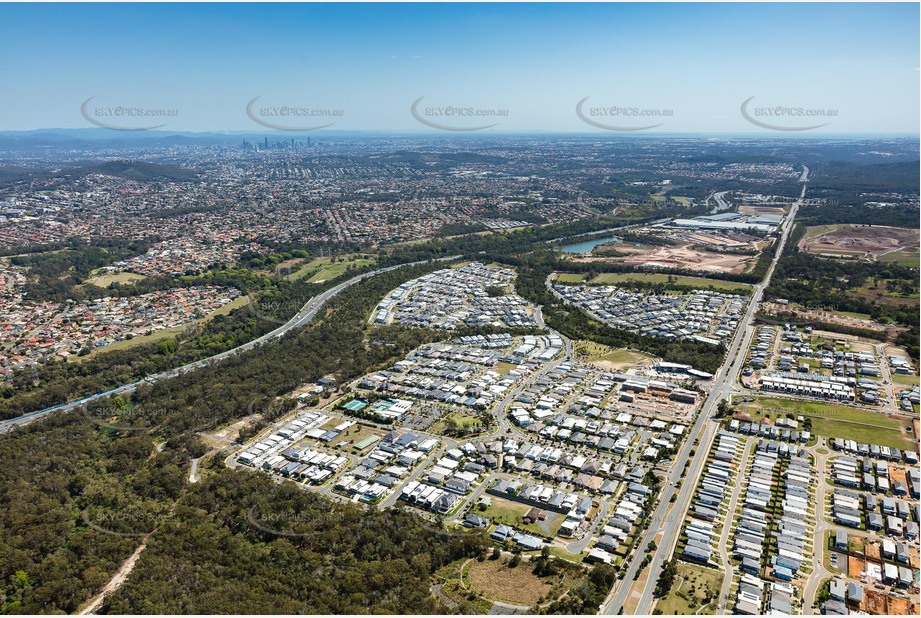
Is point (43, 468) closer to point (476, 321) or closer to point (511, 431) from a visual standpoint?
point (511, 431)

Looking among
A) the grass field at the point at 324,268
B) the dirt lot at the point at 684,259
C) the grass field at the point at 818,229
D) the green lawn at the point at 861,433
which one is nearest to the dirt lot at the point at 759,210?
the grass field at the point at 818,229

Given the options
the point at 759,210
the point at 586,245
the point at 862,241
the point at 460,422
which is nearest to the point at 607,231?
the point at 586,245

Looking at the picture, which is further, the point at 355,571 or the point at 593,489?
the point at 593,489

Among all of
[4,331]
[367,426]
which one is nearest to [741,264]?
[367,426]

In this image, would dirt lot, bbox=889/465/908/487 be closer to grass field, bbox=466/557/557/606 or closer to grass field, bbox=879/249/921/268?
grass field, bbox=466/557/557/606

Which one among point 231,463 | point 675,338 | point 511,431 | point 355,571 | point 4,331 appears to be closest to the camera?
point 355,571

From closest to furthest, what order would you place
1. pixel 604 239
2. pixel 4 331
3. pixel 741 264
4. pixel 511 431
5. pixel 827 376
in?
1. pixel 511 431
2. pixel 827 376
3. pixel 4 331
4. pixel 741 264
5. pixel 604 239

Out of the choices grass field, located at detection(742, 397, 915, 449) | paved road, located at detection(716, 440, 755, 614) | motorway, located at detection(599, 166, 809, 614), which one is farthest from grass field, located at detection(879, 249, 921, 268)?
paved road, located at detection(716, 440, 755, 614)
